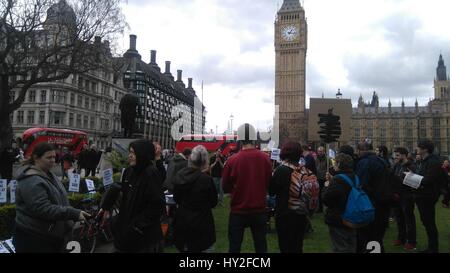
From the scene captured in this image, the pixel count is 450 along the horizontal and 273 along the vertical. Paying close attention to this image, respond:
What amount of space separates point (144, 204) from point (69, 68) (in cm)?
1960

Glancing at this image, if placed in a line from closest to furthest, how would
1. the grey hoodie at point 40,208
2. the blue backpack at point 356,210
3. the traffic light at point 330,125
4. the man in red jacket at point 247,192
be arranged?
the grey hoodie at point 40,208
the blue backpack at point 356,210
the man in red jacket at point 247,192
the traffic light at point 330,125

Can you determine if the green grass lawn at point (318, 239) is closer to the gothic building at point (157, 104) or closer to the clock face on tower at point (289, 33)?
the gothic building at point (157, 104)

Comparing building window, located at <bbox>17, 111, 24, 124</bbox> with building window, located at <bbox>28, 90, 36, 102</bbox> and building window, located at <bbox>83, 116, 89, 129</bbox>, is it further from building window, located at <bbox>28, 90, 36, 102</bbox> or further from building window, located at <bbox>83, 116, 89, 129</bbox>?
building window, located at <bbox>83, 116, 89, 129</bbox>

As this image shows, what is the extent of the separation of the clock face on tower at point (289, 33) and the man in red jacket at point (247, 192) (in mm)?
113798

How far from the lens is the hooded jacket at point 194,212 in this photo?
442 cm

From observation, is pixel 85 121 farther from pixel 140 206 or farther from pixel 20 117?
pixel 140 206

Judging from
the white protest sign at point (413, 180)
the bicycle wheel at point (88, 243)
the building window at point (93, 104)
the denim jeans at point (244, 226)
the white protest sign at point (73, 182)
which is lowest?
the bicycle wheel at point (88, 243)

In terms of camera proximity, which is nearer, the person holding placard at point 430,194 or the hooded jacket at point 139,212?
the hooded jacket at point 139,212

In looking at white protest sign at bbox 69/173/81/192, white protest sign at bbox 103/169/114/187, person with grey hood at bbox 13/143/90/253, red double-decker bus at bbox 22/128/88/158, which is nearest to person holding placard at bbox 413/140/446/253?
person with grey hood at bbox 13/143/90/253

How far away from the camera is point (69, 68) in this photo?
69.3 ft

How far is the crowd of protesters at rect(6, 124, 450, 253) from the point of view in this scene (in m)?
3.71

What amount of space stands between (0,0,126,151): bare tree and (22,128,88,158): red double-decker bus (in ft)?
31.7

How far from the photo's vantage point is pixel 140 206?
3.89 metres

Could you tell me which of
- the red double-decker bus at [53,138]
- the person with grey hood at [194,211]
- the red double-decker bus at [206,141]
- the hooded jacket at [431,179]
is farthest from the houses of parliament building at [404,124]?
the person with grey hood at [194,211]
